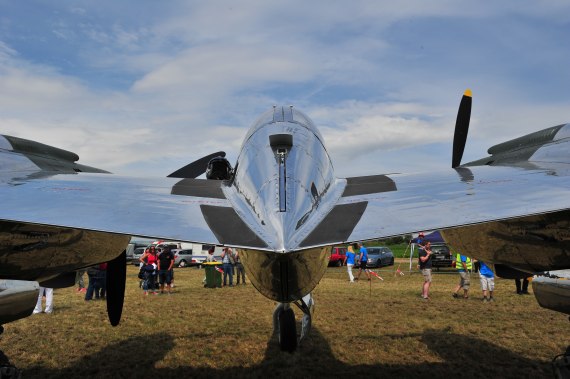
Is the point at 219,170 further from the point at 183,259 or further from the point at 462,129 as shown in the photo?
the point at 183,259

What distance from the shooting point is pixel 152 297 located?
56.4 ft

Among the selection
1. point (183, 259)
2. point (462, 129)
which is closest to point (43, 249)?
point (462, 129)

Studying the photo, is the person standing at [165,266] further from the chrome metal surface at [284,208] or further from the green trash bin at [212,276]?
the chrome metal surface at [284,208]

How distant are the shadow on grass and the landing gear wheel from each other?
34cm

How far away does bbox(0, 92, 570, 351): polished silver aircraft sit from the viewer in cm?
318

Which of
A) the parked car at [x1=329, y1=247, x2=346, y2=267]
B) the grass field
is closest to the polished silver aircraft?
the grass field

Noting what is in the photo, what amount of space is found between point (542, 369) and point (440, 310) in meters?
5.95

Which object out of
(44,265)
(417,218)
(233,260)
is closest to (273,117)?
(417,218)

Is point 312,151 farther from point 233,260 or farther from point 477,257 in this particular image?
point 233,260

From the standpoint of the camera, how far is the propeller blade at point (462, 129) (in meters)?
8.92

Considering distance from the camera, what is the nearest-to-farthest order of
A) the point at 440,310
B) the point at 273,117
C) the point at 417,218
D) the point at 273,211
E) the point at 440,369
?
the point at 417,218, the point at 273,211, the point at 273,117, the point at 440,369, the point at 440,310

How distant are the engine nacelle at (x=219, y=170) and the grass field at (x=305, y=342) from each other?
11.2 ft

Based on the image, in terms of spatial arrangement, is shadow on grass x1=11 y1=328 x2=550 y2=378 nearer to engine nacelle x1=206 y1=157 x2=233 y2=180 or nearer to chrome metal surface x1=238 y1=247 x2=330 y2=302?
chrome metal surface x1=238 y1=247 x2=330 y2=302

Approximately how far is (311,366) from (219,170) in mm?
3890
